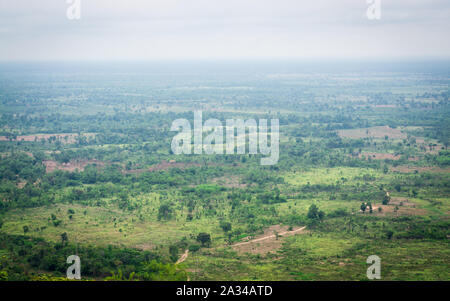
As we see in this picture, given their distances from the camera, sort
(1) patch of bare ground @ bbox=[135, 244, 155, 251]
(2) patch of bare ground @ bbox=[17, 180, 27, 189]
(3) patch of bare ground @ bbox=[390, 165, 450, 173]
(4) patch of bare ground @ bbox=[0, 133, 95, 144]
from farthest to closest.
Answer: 1. (4) patch of bare ground @ bbox=[0, 133, 95, 144]
2. (3) patch of bare ground @ bbox=[390, 165, 450, 173]
3. (2) patch of bare ground @ bbox=[17, 180, 27, 189]
4. (1) patch of bare ground @ bbox=[135, 244, 155, 251]

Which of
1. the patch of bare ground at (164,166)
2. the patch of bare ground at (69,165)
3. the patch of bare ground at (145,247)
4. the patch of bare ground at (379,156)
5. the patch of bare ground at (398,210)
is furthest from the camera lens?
the patch of bare ground at (379,156)

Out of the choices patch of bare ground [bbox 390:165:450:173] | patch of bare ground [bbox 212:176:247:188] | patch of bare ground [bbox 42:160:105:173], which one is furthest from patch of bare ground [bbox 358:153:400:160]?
patch of bare ground [bbox 42:160:105:173]

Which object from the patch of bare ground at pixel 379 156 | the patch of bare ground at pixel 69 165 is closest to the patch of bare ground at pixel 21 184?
the patch of bare ground at pixel 69 165

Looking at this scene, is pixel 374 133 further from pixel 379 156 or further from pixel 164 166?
pixel 164 166

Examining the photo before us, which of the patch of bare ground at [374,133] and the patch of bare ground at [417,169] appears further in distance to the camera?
the patch of bare ground at [374,133]

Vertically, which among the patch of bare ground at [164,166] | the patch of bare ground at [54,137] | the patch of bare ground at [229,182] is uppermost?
the patch of bare ground at [54,137]

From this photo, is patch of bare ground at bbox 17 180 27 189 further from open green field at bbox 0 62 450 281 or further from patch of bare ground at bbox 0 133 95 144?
patch of bare ground at bbox 0 133 95 144

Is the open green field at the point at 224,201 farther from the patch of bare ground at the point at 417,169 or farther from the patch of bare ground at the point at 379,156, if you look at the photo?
the patch of bare ground at the point at 379,156
